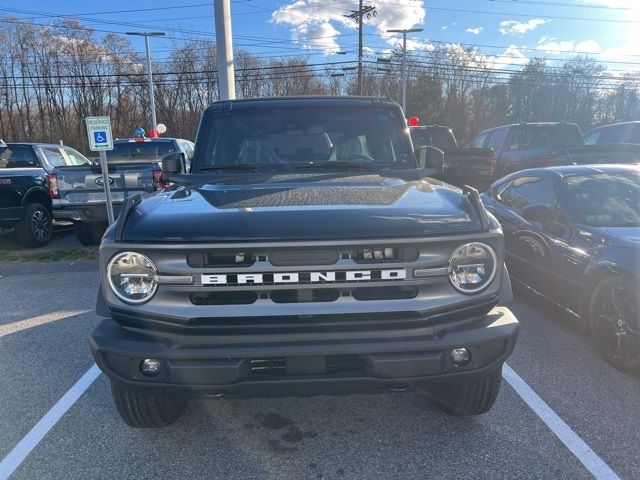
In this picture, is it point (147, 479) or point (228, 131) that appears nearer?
point (147, 479)

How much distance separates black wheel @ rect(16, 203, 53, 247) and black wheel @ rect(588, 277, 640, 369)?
9.13 m

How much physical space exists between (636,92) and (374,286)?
56.4 m

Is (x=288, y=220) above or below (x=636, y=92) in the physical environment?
below

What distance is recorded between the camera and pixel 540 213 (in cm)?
438

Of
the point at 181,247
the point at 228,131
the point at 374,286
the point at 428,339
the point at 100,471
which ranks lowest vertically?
the point at 100,471

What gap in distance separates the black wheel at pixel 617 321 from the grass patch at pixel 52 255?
24.2 feet

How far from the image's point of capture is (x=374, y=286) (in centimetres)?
224

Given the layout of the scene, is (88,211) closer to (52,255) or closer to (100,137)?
(52,255)

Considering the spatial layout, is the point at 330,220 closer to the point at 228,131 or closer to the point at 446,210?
the point at 446,210

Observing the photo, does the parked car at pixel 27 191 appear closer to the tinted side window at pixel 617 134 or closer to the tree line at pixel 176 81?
the tinted side window at pixel 617 134

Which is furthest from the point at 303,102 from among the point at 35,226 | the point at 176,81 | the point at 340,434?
the point at 176,81

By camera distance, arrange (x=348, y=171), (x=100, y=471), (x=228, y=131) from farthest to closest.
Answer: (x=228, y=131), (x=348, y=171), (x=100, y=471)

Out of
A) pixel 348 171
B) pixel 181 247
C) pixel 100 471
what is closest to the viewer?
pixel 181 247

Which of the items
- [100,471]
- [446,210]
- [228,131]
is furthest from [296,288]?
[228,131]
